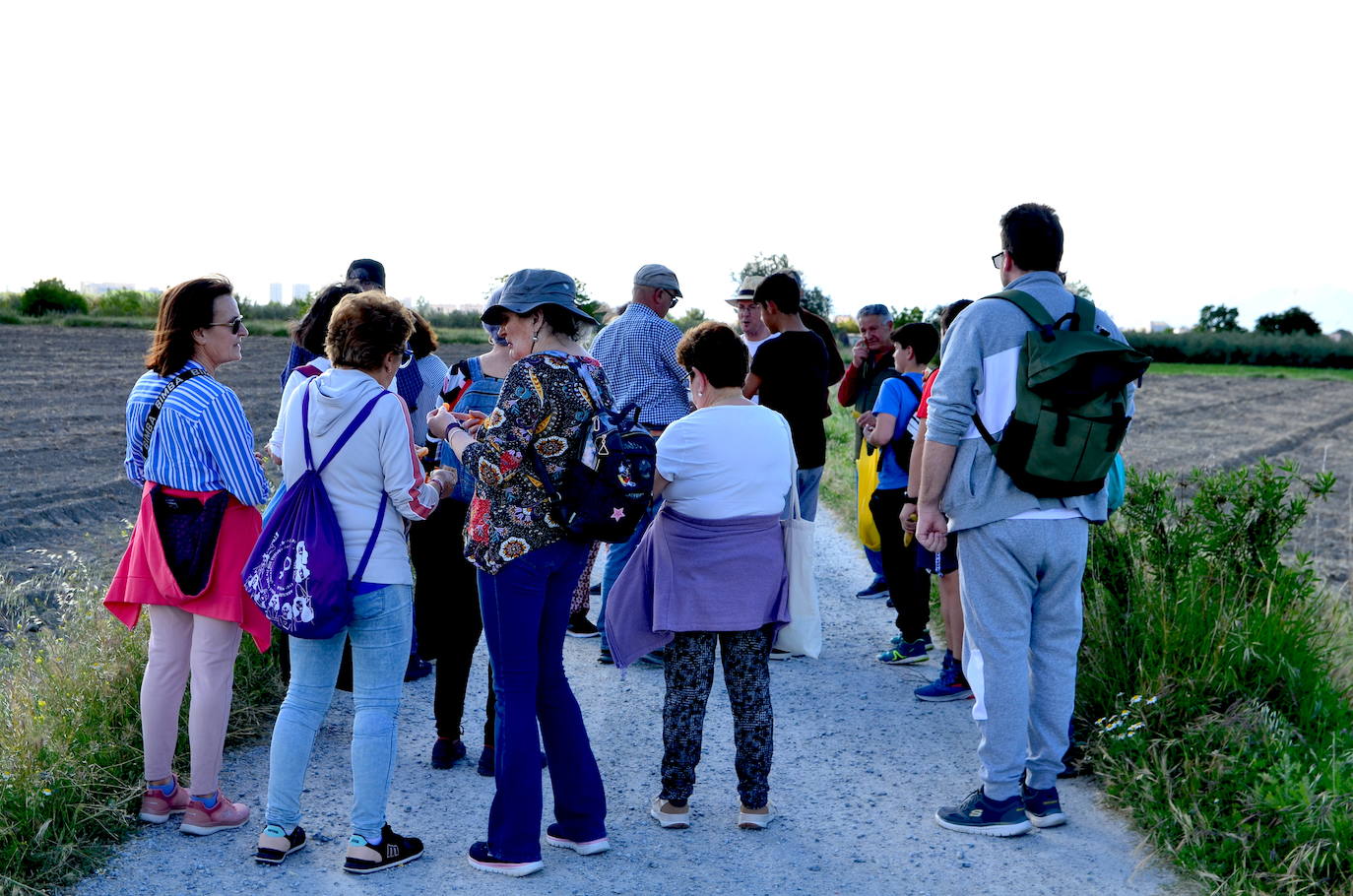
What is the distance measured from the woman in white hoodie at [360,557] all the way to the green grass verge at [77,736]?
0.63m

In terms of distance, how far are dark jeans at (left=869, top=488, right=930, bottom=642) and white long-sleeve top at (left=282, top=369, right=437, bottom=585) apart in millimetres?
3229

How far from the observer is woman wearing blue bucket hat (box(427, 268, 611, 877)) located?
145 inches

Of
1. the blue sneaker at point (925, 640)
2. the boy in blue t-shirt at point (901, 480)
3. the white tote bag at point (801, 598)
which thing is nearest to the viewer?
the white tote bag at point (801, 598)

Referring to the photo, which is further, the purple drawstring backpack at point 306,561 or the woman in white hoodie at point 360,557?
the woman in white hoodie at point 360,557

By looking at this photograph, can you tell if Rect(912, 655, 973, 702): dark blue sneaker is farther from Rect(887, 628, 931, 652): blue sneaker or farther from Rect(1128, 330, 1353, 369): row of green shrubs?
Rect(1128, 330, 1353, 369): row of green shrubs

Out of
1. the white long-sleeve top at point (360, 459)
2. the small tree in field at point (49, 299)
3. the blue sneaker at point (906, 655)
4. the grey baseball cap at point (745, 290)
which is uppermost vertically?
the small tree in field at point (49, 299)

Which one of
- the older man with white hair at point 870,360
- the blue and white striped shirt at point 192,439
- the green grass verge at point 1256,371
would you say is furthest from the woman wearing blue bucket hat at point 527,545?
the green grass verge at point 1256,371

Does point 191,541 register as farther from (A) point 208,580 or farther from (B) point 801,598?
(B) point 801,598

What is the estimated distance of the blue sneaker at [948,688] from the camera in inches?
228

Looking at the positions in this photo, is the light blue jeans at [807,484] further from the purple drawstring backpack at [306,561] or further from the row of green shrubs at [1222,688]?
the purple drawstring backpack at [306,561]

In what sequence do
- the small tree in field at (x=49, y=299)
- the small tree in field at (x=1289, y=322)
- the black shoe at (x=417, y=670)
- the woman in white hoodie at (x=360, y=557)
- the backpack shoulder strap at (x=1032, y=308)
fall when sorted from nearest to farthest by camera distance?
the woman in white hoodie at (x=360, y=557)
the backpack shoulder strap at (x=1032, y=308)
the black shoe at (x=417, y=670)
the small tree in field at (x=49, y=299)
the small tree in field at (x=1289, y=322)

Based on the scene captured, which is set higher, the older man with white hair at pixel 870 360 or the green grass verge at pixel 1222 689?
the older man with white hair at pixel 870 360

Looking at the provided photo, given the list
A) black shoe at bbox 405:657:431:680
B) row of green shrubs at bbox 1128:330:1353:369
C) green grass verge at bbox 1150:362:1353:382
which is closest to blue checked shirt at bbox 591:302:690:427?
black shoe at bbox 405:657:431:680

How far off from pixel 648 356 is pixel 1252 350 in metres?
71.1
